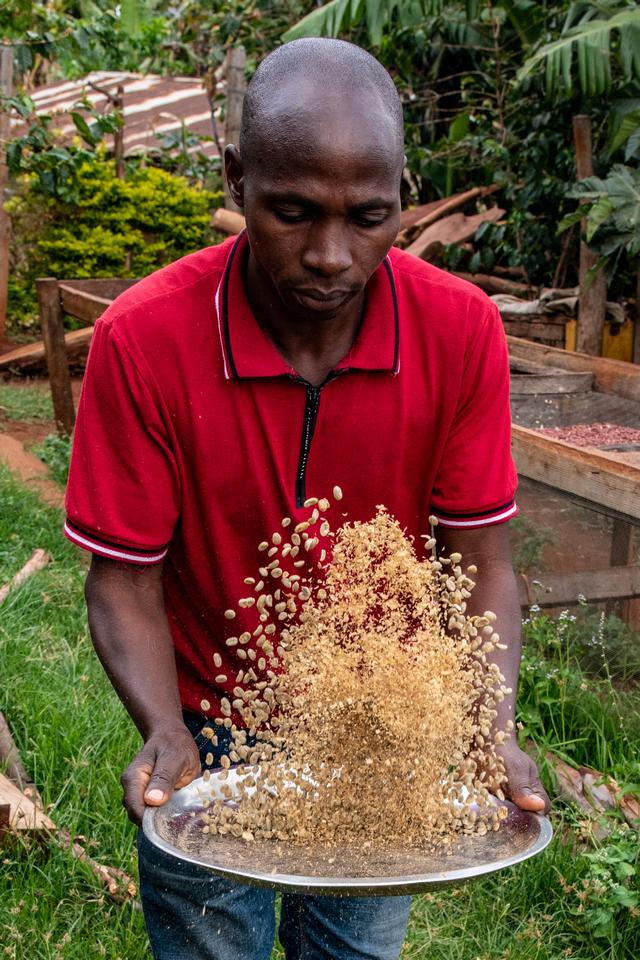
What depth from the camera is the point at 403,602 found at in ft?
5.69

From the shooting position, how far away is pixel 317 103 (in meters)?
1.58

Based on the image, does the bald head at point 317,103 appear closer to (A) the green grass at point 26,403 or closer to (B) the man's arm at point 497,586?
(B) the man's arm at point 497,586

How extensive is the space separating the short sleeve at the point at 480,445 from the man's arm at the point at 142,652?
1.68 ft

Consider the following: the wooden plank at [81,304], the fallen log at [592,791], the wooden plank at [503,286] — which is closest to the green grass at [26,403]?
the wooden plank at [81,304]

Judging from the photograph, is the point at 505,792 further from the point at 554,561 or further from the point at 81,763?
the point at 554,561

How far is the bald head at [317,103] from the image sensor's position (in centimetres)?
157

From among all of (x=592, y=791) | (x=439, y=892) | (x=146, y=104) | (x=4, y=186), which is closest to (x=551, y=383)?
(x=592, y=791)

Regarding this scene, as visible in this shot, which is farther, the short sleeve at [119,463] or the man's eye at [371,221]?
the short sleeve at [119,463]

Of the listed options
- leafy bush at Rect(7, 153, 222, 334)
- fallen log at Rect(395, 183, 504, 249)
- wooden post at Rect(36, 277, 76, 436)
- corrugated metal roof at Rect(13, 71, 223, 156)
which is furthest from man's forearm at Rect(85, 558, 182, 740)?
corrugated metal roof at Rect(13, 71, 223, 156)

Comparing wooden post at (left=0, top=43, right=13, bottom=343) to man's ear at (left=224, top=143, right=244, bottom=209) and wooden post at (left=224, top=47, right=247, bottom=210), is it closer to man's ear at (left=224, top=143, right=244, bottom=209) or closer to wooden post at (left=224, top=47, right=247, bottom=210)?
wooden post at (left=224, top=47, right=247, bottom=210)

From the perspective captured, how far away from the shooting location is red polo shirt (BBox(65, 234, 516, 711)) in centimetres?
178

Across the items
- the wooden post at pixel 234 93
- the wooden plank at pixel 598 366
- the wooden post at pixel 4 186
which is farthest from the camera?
the wooden post at pixel 4 186

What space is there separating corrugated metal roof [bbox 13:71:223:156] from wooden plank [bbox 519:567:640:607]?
31.5 feet

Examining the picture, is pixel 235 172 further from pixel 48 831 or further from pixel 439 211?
pixel 439 211
